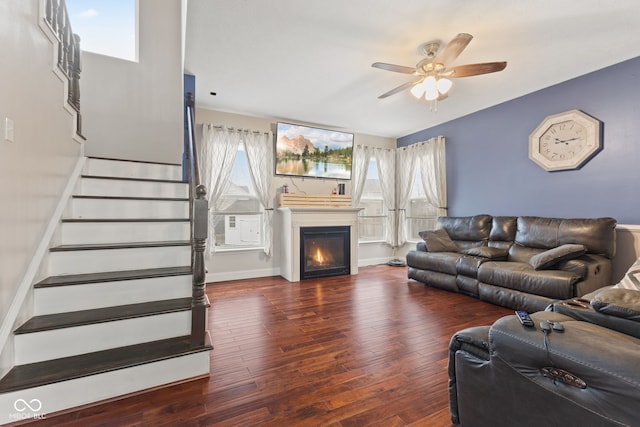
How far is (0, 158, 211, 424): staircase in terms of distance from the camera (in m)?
1.50

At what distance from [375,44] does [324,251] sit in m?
3.11

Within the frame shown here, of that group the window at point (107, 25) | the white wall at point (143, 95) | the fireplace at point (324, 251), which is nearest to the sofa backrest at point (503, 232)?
the fireplace at point (324, 251)

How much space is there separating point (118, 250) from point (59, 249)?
1.11 feet

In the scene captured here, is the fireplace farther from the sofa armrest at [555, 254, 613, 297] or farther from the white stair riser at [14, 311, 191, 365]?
the sofa armrest at [555, 254, 613, 297]

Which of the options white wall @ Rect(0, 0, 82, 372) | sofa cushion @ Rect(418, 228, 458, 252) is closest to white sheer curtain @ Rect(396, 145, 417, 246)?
sofa cushion @ Rect(418, 228, 458, 252)

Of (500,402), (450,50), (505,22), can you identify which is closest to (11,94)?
(500,402)

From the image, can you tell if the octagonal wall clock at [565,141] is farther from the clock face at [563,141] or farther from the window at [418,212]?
the window at [418,212]

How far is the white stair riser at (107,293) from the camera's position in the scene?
1737mm

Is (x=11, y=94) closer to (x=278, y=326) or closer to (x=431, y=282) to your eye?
(x=278, y=326)

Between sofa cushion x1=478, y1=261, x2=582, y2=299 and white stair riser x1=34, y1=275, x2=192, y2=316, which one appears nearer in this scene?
white stair riser x1=34, y1=275, x2=192, y2=316

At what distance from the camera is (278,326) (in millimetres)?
2629

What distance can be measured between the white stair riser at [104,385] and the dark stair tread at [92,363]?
3 cm

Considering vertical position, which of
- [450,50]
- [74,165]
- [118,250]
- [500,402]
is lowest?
[500,402]

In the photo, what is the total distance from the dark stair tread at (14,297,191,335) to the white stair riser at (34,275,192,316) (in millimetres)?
35
